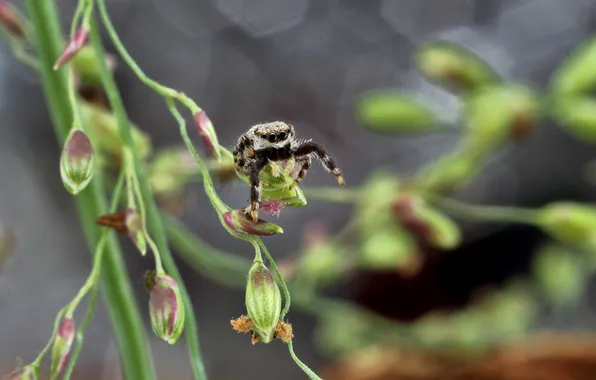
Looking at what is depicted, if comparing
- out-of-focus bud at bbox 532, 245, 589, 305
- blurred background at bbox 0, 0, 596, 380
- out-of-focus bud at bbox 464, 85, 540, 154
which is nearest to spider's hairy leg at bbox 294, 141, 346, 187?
out-of-focus bud at bbox 464, 85, 540, 154

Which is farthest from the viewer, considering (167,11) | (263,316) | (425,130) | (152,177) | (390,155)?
(167,11)

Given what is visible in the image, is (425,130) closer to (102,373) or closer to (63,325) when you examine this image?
(63,325)

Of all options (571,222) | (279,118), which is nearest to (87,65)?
(571,222)

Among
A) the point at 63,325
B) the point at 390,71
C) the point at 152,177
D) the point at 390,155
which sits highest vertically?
the point at 390,71

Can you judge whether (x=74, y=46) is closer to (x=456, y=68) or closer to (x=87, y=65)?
(x=87, y=65)

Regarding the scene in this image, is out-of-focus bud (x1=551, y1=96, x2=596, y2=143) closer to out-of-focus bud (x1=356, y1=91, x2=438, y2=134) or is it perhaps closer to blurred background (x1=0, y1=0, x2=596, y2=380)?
out-of-focus bud (x1=356, y1=91, x2=438, y2=134)

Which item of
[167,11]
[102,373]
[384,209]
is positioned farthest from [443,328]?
[167,11]

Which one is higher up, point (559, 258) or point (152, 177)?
point (559, 258)

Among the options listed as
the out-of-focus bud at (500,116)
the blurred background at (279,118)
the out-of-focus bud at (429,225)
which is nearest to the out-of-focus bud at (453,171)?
the out-of-focus bud at (500,116)
